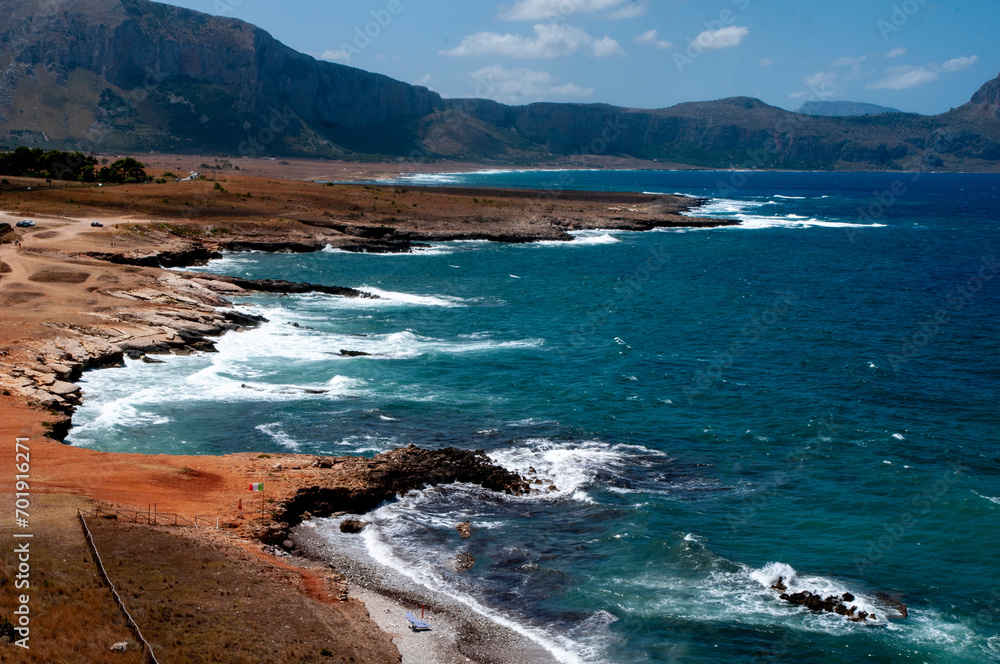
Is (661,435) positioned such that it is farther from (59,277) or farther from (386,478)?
(59,277)

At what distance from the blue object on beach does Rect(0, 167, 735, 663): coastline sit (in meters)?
0.29

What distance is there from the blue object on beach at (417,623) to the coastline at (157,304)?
29 cm

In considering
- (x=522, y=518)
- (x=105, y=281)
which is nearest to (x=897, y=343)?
(x=522, y=518)

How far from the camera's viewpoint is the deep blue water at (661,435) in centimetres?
2155

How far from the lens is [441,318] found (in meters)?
55.4

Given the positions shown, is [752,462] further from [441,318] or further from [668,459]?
[441,318]

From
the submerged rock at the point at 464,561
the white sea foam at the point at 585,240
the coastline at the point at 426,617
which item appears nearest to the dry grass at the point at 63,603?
the coastline at the point at 426,617

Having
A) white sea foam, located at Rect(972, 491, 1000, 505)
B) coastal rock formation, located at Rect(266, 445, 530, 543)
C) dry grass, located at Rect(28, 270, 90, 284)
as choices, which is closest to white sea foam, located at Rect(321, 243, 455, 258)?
dry grass, located at Rect(28, 270, 90, 284)

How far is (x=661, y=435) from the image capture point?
33875mm

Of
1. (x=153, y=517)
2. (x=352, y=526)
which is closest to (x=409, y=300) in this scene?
(x=352, y=526)

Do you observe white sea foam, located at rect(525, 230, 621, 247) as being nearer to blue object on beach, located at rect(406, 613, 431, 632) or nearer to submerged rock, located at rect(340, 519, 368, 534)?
submerged rock, located at rect(340, 519, 368, 534)

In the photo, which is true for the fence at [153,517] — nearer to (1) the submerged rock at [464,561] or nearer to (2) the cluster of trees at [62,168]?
(1) the submerged rock at [464,561]

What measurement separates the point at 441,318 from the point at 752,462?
93.8 ft

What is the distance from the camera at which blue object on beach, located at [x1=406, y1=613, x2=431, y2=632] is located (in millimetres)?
19688
